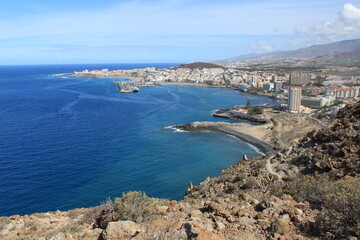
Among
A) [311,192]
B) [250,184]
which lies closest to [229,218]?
[311,192]

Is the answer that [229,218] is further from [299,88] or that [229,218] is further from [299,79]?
[299,79]

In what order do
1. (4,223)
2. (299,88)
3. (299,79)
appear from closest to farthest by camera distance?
1. (4,223)
2. (299,88)
3. (299,79)

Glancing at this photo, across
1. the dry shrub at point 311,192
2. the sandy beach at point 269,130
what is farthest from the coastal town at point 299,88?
the dry shrub at point 311,192

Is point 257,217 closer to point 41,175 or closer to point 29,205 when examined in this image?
point 29,205

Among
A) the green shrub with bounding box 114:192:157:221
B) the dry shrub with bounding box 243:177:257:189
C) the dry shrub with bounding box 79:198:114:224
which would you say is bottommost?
the dry shrub with bounding box 243:177:257:189

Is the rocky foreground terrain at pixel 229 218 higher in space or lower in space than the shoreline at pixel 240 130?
higher

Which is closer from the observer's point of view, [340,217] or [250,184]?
[340,217]

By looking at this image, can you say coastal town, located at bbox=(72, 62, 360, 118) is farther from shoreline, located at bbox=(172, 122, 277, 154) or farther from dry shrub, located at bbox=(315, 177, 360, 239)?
dry shrub, located at bbox=(315, 177, 360, 239)

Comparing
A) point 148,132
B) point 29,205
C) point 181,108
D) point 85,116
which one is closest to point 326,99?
point 181,108

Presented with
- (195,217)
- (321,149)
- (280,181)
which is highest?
(195,217)

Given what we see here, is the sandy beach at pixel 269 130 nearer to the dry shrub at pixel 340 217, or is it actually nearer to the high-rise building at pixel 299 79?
the dry shrub at pixel 340 217

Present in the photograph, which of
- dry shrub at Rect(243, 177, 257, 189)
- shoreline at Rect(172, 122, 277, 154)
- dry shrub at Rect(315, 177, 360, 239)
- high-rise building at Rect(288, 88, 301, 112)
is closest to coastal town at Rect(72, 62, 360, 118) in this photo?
high-rise building at Rect(288, 88, 301, 112)
